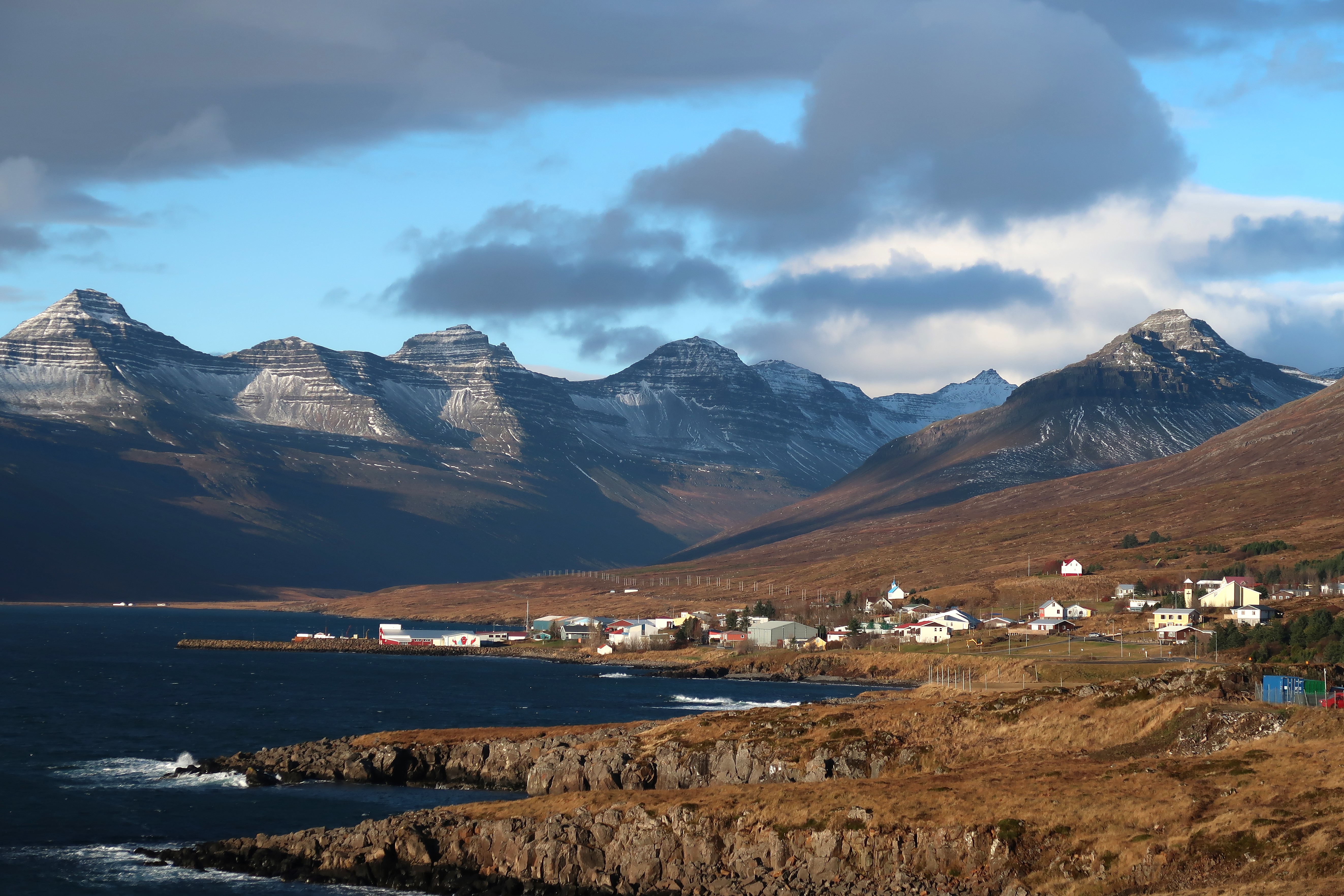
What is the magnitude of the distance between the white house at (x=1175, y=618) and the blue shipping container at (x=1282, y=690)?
93.2 m

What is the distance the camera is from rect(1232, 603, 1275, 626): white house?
160 meters

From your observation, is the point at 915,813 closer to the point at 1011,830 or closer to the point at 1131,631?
the point at 1011,830

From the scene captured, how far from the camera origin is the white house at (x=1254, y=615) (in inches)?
6280

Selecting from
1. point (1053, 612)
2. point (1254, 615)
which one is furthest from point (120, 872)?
point (1053, 612)

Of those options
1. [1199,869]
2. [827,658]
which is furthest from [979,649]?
[1199,869]

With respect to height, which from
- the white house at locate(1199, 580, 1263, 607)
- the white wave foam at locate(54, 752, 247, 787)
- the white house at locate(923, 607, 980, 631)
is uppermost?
the white house at locate(1199, 580, 1263, 607)

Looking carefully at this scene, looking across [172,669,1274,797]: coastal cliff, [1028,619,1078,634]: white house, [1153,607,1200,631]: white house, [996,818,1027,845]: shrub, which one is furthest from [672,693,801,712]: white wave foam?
[996,818,1027,845]: shrub

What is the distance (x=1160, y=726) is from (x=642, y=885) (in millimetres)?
Answer: 25280

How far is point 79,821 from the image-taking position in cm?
7006

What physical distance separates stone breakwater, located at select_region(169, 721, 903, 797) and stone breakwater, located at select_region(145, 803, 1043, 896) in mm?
8857

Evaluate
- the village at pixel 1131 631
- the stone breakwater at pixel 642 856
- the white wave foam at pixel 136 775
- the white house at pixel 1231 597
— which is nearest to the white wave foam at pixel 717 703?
the village at pixel 1131 631

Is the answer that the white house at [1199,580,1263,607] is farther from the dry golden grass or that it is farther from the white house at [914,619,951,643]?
the dry golden grass

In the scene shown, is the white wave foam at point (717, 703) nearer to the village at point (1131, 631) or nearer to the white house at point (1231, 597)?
the village at point (1131, 631)

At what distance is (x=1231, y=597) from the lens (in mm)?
177875
